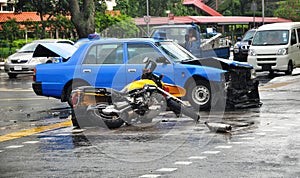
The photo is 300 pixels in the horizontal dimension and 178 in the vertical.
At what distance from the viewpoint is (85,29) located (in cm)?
3859

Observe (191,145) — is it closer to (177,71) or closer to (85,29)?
(177,71)

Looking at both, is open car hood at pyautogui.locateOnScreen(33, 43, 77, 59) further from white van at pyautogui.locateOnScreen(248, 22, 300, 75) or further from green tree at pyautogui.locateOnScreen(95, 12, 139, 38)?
green tree at pyautogui.locateOnScreen(95, 12, 139, 38)

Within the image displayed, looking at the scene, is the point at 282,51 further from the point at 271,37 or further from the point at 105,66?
the point at 105,66

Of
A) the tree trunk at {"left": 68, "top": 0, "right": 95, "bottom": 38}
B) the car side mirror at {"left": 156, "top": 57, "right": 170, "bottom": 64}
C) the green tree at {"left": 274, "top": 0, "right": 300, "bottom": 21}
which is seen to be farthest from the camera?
the green tree at {"left": 274, "top": 0, "right": 300, "bottom": 21}

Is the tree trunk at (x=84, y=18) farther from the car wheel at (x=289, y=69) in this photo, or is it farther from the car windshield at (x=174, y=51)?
the car windshield at (x=174, y=51)

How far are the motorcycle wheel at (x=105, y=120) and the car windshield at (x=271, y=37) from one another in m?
14.7

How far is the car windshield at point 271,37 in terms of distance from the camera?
26.7m

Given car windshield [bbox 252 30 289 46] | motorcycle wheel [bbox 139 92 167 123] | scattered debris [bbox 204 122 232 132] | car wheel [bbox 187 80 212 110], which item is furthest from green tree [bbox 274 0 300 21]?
scattered debris [bbox 204 122 232 132]

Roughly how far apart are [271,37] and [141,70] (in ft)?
41.0

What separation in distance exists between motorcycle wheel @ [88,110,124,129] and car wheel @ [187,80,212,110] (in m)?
2.89

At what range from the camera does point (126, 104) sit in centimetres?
1266

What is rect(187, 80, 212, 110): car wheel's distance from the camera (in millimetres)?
15406

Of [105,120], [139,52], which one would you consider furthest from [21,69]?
[105,120]

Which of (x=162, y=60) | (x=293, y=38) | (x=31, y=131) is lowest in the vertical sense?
(x=31, y=131)
